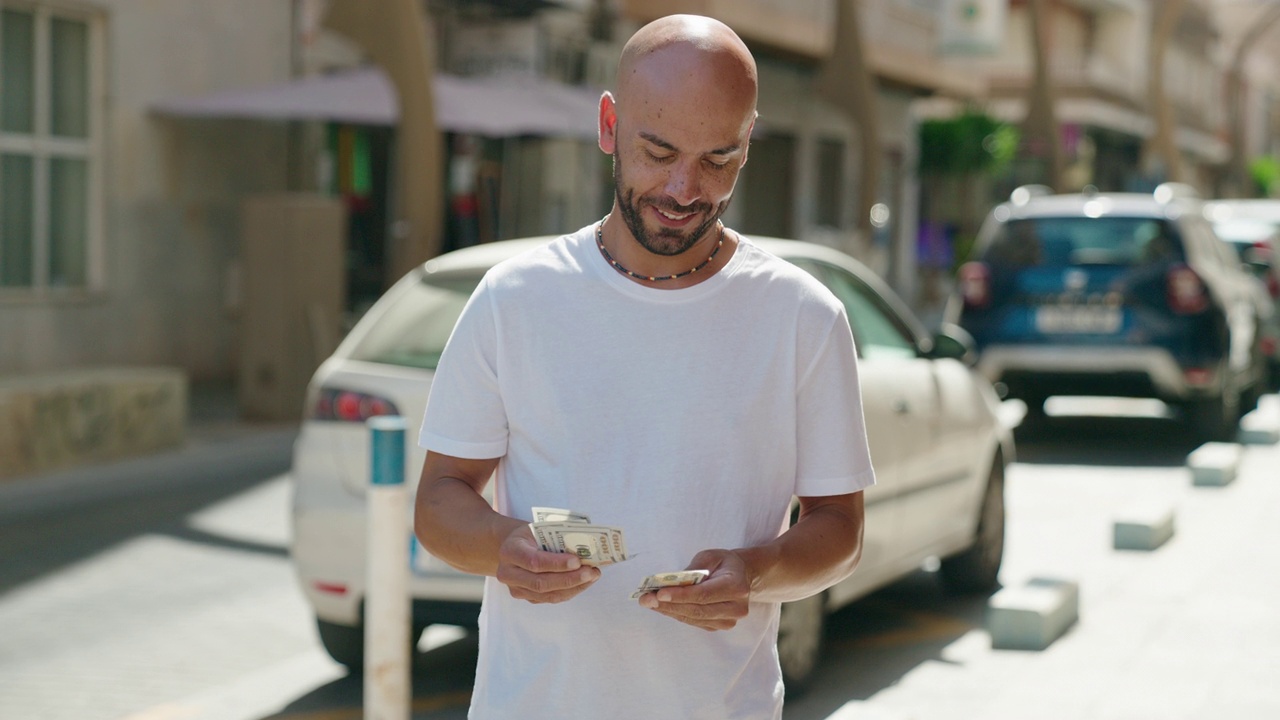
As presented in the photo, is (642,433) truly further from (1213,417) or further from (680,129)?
(1213,417)

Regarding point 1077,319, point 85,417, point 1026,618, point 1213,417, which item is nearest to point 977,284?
point 1077,319

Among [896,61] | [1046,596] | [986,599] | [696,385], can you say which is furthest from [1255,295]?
[896,61]

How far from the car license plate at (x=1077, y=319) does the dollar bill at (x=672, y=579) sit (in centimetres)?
1100

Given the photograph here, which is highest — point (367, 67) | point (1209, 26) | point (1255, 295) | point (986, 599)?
point (1209, 26)

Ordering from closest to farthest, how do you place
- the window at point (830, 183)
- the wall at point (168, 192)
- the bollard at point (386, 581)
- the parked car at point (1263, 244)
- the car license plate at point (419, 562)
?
the bollard at point (386, 581), the car license plate at point (419, 562), the wall at point (168, 192), the parked car at point (1263, 244), the window at point (830, 183)

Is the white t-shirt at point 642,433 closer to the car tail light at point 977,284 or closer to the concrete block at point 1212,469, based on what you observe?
the concrete block at point 1212,469

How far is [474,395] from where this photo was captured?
94.6 inches

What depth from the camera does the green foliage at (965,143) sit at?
36062 mm

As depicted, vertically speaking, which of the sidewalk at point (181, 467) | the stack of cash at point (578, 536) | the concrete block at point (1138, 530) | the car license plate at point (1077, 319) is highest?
the stack of cash at point (578, 536)

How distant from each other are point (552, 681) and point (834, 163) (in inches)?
1359

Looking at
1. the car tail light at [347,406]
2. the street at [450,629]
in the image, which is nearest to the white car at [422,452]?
the car tail light at [347,406]

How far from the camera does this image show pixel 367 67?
64.5 ft

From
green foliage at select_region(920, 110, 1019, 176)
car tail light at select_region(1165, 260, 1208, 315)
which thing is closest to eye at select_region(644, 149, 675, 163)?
car tail light at select_region(1165, 260, 1208, 315)

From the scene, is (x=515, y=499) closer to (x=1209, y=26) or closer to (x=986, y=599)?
(x=986, y=599)
